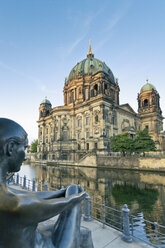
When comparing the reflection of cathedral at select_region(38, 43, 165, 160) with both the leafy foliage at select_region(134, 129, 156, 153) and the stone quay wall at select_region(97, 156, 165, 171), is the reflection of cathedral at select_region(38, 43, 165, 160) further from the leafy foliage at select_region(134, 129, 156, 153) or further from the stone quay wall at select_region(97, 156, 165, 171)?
the leafy foliage at select_region(134, 129, 156, 153)

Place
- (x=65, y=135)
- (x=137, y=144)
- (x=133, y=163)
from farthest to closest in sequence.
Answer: (x=65, y=135) < (x=137, y=144) < (x=133, y=163)

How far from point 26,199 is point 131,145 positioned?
32803 millimetres

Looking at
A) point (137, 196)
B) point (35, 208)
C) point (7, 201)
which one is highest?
point (7, 201)

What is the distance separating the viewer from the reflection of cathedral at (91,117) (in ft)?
134

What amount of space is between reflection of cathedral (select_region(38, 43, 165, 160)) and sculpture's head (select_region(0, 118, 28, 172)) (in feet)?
115

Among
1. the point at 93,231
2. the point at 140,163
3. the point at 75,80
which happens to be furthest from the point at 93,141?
the point at 93,231

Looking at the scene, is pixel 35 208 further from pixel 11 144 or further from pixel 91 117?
pixel 91 117

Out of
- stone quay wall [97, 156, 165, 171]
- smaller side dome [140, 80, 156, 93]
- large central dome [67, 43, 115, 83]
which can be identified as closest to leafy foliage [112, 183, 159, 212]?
stone quay wall [97, 156, 165, 171]

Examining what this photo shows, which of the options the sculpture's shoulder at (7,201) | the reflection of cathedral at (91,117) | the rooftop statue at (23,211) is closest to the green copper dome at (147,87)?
the reflection of cathedral at (91,117)

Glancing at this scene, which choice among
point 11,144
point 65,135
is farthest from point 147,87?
point 11,144

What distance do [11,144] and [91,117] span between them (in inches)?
1620

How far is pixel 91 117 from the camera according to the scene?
140 ft

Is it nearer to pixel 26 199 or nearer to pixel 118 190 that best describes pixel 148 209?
pixel 118 190

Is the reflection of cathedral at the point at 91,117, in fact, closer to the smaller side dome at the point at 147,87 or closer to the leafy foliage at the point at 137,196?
the smaller side dome at the point at 147,87
